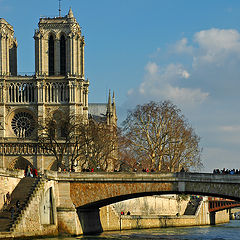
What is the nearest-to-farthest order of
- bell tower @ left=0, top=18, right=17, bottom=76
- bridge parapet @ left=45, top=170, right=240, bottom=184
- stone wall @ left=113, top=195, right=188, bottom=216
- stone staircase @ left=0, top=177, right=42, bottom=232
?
stone staircase @ left=0, top=177, right=42, bottom=232 < bridge parapet @ left=45, top=170, right=240, bottom=184 < stone wall @ left=113, top=195, right=188, bottom=216 < bell tower @ left=0, top=18, right=17, bottom=76

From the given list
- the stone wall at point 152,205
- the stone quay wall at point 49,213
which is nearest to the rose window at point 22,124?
the stone wall at point 152,205

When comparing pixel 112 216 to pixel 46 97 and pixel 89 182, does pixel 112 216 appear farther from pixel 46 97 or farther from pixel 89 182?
pixel 46 97

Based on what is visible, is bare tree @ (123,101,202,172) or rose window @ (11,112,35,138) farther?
rose window @ (11,112,35,138)

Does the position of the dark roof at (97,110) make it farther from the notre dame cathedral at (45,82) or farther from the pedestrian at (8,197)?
the pedestrian at (8,197)

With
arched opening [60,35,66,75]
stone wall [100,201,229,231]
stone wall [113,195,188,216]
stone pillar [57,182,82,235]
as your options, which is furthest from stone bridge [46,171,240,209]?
arched opening [60,35,66,75]

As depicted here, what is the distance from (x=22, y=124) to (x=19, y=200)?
6587 centimetres

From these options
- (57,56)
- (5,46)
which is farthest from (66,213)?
(5,46)

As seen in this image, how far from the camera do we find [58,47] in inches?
4813

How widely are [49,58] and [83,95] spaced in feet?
29.3

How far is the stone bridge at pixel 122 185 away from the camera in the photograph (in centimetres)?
5803

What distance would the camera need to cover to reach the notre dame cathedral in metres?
119

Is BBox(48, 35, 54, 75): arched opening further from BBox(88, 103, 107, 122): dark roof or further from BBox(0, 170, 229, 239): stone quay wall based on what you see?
BBox(0, 170, 229, 239): stone quay wall

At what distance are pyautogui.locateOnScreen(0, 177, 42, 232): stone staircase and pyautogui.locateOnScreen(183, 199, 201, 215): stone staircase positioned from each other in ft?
157

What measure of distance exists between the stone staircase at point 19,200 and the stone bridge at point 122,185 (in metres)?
1.88
